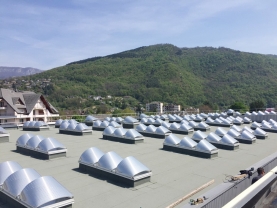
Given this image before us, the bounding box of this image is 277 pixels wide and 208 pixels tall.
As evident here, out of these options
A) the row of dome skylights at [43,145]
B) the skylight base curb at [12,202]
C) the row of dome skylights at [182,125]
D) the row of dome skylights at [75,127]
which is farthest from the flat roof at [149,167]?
the row of dome skylights at [182,125]

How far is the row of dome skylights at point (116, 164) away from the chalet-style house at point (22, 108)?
36864mm

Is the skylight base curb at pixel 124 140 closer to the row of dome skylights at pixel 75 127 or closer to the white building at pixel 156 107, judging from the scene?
the row of dome skylights at pixel 75 127

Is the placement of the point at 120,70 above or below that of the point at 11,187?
above

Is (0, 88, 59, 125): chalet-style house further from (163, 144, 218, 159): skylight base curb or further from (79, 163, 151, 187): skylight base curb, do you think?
(79, 163, 151, 187): skylight base curb

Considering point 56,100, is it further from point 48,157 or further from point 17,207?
point 17,207

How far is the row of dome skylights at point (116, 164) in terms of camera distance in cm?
1172

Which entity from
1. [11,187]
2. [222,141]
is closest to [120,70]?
[222,141]

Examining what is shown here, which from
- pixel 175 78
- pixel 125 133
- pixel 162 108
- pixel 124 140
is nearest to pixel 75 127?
pixel 125 133

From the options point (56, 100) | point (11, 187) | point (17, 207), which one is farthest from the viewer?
point (56, 100)

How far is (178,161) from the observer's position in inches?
654

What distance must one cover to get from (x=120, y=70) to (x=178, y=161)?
495 ft

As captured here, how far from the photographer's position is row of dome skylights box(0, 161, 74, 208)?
831cm

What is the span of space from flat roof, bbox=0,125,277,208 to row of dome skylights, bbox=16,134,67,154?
63cm

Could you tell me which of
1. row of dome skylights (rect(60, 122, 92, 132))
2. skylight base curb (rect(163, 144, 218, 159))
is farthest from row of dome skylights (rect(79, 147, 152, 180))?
row of dome skylights (rect(60, 122, 92, 132))
